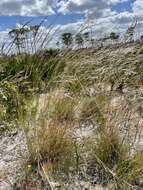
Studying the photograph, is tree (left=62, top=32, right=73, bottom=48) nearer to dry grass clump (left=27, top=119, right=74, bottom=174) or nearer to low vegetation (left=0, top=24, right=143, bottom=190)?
low vegetation (left=0, top=24, right=143, bottom=190)

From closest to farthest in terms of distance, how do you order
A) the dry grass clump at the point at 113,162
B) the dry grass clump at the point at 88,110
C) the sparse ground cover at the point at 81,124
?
the dry grass clump at the point at 113,162 → the sparse ground cover at the point at 81,124 → the dry grass clump at the point at 88,110

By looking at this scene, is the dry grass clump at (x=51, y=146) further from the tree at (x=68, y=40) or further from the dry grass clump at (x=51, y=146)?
the tree at (x=68, y=40)

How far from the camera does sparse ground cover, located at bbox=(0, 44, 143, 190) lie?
9.85 ft

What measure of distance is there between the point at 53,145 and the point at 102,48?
1.77m

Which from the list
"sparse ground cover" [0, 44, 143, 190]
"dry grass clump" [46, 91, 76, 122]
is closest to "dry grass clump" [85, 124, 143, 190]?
Result: "sparse ground cover" [0, 44, 143, 190]

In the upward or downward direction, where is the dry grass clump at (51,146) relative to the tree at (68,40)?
downward

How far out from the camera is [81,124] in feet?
13.1

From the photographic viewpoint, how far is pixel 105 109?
3789 mm

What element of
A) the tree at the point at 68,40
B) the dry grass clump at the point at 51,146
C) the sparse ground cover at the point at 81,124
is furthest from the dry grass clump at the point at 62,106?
the tree at the point at 68,40

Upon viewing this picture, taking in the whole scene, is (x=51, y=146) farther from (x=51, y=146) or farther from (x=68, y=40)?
(x=68, y=40)

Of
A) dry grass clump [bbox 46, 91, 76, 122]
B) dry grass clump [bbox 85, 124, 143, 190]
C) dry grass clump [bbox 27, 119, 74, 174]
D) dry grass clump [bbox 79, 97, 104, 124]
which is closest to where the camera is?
dry grass clump [bbox 85, 124, 143, 190]

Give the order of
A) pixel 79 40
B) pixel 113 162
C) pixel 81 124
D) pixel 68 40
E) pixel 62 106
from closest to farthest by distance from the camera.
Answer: pixel 113 162
pixel 81 124
pixel 62 106
pixel 79 40
pixel 68 40

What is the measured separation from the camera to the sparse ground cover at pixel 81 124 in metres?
3.00

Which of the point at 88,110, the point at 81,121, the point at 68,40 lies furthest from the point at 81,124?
the point at 68,40
